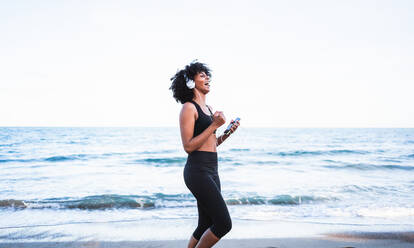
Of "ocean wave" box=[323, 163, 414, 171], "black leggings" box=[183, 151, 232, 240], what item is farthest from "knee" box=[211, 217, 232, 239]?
"ocean wave" box=[323, 163, 414, 171]

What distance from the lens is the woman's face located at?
8.67 feet

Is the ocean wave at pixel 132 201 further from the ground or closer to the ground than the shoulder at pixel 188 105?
closer to the ground

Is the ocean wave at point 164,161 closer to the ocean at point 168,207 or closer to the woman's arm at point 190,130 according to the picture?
the ocean at point 168,207

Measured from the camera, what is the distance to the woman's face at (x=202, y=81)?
2.64m

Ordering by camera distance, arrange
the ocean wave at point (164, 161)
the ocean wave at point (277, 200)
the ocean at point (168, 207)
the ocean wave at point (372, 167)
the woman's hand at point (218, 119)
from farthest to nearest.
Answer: the ocean wave at point (164, 161)
the ocean wave at point (372, 167)
the ocean wave at point (277, 200)
the ocean at point (168, 207)
the woman's hand at point (218, 119)

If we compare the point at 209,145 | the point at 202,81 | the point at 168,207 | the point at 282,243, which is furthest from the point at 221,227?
the point at 168,207

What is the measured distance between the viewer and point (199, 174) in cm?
238

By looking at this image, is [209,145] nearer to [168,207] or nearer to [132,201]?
[168,207]

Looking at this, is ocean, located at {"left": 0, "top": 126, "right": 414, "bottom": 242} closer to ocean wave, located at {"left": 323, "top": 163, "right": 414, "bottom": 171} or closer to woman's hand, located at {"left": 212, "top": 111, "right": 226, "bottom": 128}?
woman's hand, located at {"left": 212, "top": 111, "right": 226, "bottom": 128}

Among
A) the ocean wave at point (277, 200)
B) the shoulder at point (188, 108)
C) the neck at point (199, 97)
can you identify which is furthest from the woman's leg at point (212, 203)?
the ocean wave at point (277, 200)

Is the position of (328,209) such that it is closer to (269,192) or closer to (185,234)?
(269,192)

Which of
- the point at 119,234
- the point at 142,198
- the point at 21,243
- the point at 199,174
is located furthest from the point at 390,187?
the point at 21,243

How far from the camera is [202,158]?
7.99 feet

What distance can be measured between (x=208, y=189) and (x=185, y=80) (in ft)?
3.22
